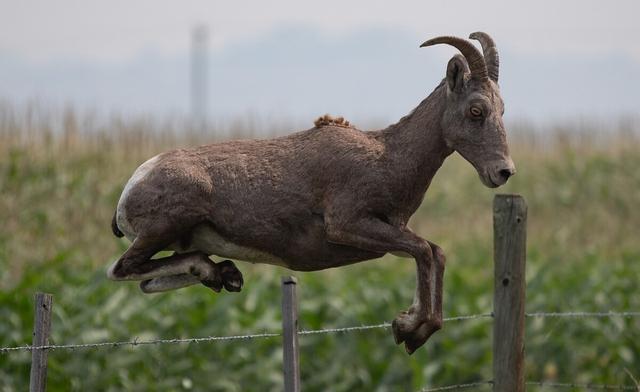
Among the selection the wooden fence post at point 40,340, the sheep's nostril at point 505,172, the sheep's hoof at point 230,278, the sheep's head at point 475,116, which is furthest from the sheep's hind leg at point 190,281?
the sheep's nostril at point 505,172

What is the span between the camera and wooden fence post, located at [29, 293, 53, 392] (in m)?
4.57

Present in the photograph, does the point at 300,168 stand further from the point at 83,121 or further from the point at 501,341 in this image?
the point at 83,121

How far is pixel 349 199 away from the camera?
4.10 metres

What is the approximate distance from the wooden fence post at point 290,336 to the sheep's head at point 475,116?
1159 mm

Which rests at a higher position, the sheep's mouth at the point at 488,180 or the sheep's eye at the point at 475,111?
the sheep's eye at the point at 475,111

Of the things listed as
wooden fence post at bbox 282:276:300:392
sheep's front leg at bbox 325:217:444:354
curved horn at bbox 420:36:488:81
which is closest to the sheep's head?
curved horn at bbox 420:36:488:81

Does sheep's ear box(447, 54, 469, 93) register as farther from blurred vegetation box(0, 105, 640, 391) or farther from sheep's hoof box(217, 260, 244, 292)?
blurred vegetation box(0, 105, 640, 391)

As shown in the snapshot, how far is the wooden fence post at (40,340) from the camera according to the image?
457 cm

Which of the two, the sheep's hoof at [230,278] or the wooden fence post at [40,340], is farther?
the wooden fence post at [40,340]

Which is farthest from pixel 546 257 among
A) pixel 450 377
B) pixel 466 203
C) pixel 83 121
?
pixel 83 121

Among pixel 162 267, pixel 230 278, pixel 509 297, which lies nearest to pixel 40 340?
pixel 162 267

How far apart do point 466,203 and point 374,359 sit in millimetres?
8479

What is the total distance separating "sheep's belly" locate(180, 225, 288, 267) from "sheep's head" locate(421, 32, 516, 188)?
915mm

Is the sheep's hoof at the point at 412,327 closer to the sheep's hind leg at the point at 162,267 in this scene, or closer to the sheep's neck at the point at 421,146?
the sheep's neck at the point at 421,146
